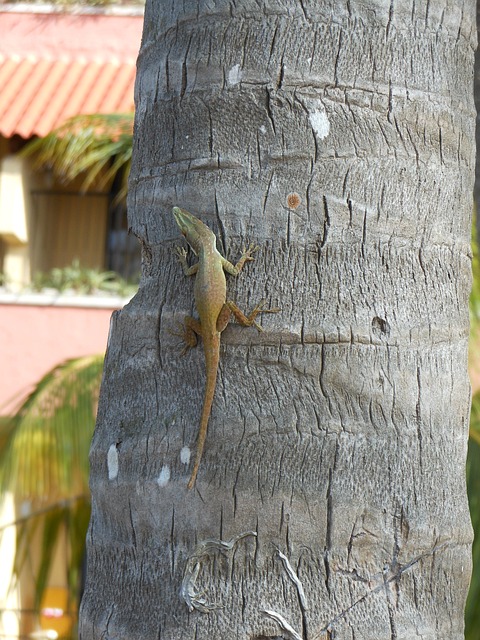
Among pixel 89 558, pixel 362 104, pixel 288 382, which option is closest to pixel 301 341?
pixel 288 382

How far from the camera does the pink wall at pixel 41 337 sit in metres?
10.8

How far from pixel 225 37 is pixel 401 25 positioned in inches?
14.0

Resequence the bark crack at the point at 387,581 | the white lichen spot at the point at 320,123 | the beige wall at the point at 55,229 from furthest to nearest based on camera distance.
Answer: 1. the beige wall at the point at 55,229
2. the white lichen spot at the point at 320,123
3. the bark crack at the point at 387,581

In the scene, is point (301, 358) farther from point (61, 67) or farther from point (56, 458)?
point (61, 67)

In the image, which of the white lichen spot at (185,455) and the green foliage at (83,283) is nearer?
the white lichen spot at (185,455)

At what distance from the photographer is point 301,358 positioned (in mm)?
1688

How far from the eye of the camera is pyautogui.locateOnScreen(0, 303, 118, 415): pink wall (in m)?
10.8

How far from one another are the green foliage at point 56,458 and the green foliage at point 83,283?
479 centimetres

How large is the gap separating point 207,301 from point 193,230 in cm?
14

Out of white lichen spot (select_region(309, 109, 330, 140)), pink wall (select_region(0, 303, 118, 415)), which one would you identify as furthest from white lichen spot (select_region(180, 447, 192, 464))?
pink wall (select_region(0, 303, 118, 415))

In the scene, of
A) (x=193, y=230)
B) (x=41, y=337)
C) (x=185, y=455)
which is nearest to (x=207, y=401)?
(x=185, y=455)

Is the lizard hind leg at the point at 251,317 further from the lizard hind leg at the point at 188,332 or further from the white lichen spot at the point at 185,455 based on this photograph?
the white lichen spot at the point at 185,455

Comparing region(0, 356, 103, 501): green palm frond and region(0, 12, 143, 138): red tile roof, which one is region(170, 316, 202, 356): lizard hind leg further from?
region(0, 12, 143, 138): red tile roof

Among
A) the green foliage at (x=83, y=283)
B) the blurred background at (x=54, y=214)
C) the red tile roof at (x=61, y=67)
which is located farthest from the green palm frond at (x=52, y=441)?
the red tile roof at (x=61, y=67)
